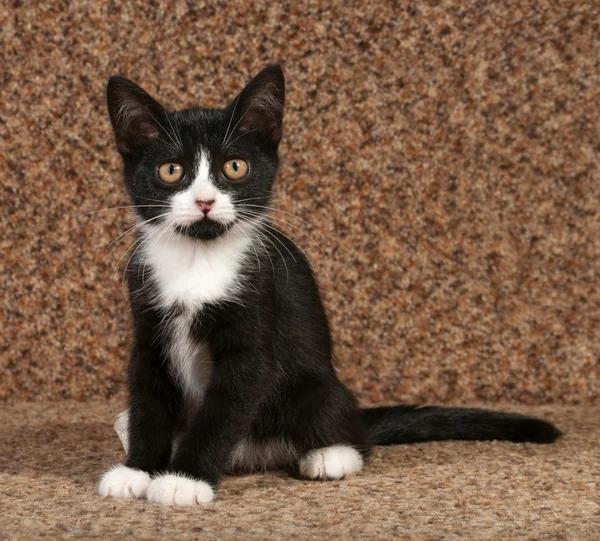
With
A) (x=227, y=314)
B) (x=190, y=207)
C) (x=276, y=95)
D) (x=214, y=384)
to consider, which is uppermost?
→ (x=276, y=95)

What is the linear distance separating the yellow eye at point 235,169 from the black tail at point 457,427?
592 mm

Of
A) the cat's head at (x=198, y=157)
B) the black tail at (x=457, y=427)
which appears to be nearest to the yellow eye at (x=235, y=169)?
the cat's head at (x=198, y=157)

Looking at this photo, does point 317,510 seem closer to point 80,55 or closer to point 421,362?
point 421,362

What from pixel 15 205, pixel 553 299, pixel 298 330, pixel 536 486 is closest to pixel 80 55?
pixel 15 205

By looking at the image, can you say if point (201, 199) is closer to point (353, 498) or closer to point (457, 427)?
point (353, 498)

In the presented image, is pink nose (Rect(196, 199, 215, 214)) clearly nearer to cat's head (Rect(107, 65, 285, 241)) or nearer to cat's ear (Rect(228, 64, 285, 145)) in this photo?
cat's head (Rect(107, 65, 285, 241))

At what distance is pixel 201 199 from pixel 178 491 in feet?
1.45

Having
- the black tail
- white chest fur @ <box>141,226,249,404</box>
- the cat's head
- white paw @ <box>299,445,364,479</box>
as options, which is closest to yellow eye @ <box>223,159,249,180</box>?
the cat's head

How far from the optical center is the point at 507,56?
86.9 inches

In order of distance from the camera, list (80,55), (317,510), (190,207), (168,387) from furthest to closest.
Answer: (80,55) < (168,387) < (190,207) < (317,510)

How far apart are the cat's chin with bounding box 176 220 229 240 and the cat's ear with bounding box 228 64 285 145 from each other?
173mm

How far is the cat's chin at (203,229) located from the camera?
4.87ft

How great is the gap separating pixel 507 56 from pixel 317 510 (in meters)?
1.32

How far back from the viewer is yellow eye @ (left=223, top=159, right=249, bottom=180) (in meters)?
1.51
